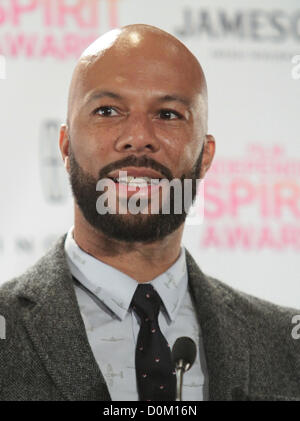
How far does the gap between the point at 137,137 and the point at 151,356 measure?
1.64 ft

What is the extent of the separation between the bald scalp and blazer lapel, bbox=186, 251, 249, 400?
17.8 inches

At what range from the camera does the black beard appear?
167 centimetres

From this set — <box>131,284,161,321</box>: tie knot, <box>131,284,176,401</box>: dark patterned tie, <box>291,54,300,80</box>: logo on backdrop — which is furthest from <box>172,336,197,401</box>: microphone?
<box>291,54,300,80</box>: logo on backdrop

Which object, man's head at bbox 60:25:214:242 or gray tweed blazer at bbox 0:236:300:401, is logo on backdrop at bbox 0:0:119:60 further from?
gray tweed blazer at bbox 0:236:300:401

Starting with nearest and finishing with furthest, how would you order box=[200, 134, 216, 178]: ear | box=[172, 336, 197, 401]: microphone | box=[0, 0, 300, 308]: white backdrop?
box=[172, 336, 197, 401]: microphone < box=[200, 134, 216, 178]: ear < box=[0, 0, 300, 308]: white backdrop

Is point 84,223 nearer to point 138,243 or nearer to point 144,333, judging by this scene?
point 138,243

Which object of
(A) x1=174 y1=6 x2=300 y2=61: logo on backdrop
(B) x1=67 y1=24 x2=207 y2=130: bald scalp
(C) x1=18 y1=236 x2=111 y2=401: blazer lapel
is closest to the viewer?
(C) x1=18 y1=236 x2=111 y2=401: blazer lapel

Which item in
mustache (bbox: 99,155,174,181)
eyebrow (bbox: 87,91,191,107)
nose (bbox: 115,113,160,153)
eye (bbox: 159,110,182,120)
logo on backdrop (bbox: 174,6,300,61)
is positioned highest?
logo on backdrop (bbox: 174,6,300,61)

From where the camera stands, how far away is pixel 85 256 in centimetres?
177

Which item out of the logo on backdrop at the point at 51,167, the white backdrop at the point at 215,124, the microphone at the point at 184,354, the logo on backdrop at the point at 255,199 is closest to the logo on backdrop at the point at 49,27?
the white backdrop at the point at 215,124

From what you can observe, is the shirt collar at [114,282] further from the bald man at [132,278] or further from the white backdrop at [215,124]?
the white backdrop at [215,124]

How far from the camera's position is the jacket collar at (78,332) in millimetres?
1524

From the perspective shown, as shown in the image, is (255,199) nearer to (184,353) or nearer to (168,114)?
Answer: (168,114)
